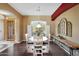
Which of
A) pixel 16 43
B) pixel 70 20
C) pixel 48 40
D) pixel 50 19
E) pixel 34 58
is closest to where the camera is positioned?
pixel 34 58

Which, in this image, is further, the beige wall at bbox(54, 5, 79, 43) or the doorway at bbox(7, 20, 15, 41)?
the doorway at bbox(7, 20, 15, 41)

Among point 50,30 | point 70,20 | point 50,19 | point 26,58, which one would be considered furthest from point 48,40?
point 26,58

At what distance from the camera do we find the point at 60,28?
4777mm

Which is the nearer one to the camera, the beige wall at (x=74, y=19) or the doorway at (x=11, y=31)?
the beige wall at (x=74, y=19)

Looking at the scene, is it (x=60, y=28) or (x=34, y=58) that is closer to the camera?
(x=34, y=58)

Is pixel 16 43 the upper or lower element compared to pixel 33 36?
lower

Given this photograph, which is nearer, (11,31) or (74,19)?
(74,19)

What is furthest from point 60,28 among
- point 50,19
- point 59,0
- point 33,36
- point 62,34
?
point 59,0

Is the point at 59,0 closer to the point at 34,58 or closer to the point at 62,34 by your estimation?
the point at 34,58

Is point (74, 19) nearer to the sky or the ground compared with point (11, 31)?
nearer to the sky

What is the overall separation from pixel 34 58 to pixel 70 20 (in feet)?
10.2

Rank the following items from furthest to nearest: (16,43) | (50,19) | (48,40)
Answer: (16,43)
(48,40)
(50,19)

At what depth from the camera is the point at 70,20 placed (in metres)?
4.00

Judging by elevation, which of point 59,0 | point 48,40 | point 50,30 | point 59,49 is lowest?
point 59,49
